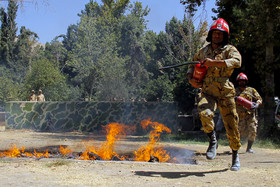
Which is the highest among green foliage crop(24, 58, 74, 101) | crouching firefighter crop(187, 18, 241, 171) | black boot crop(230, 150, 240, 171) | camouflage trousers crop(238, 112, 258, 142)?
green foliage crop(24, 58, 74, 101)

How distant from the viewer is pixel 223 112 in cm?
507

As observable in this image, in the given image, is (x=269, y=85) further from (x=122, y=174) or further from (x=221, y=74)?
(x=122, y=174)

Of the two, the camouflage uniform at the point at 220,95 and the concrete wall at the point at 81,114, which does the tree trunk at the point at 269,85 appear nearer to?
the concrete wall at the point at 81,114

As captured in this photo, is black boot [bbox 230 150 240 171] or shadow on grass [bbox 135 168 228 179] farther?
black boot [bbox 230 150 240 171]

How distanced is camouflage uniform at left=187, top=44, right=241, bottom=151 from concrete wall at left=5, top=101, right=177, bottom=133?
9.98 m

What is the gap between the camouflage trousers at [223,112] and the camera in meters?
4.95

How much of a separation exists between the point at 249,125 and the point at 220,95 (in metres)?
3.50

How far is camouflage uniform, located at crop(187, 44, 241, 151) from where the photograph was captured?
495 cm

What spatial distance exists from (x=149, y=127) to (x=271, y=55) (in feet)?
20.2

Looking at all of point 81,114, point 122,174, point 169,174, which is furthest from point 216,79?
point 81,114

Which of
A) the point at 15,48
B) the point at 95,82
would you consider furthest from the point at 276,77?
the point at 15,48

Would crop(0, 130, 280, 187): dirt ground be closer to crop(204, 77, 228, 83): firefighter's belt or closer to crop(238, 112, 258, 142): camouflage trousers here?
crop(204, 77, 228, 83): firefighter's belt

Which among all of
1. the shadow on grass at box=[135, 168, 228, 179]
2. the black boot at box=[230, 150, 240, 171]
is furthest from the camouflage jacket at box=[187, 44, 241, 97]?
the shadow on grass at box=[135, 168, 228, 179]

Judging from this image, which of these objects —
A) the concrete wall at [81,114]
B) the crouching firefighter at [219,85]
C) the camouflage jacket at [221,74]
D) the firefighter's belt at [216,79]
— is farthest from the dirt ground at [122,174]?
the concrete wall at [81,114]
